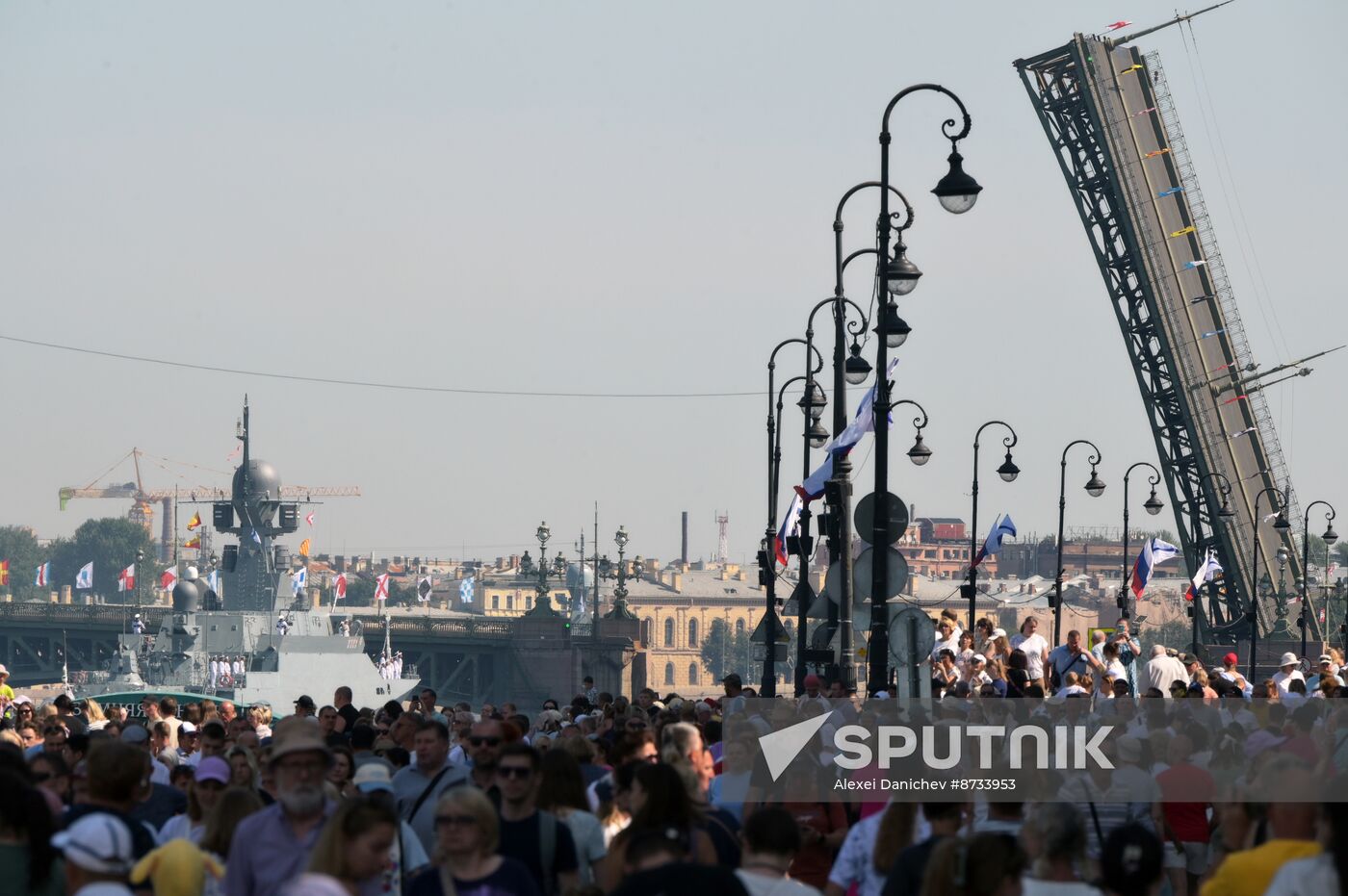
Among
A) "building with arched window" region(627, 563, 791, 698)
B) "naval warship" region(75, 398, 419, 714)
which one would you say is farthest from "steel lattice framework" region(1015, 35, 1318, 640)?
"building with arched window" region(627, 563, 791, 698)

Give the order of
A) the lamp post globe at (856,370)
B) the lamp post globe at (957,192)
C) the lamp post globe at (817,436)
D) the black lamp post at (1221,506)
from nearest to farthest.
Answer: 1. the lamp post globe at (957,192)
2. the lamp post globe at (856,370)
3. the lamp post globe at (817,436)
4. the black lamp post at (1221,506)

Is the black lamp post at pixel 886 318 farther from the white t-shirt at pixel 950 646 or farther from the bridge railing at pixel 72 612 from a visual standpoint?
the bridge railing at pixel 72 612

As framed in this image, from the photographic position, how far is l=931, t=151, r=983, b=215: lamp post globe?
18.6m

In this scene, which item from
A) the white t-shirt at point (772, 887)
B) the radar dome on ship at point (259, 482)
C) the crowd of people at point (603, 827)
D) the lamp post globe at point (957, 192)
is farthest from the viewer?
the radar dome on ship at point (259, 482)

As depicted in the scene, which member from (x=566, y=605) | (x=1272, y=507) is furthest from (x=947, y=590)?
(x=1272, y=507)

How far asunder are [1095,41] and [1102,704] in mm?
23216

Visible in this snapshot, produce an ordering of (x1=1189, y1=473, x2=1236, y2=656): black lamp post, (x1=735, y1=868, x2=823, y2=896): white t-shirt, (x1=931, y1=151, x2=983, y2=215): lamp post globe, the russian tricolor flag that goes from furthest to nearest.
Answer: the russian tricolor flag, (x1=1189, y1=473, x2=1236, y2=656): black lamp post, (x1=931, y1=151, x2=983, y2=215): lamp post globe, (x1=735, y1=868, x2=823, y2=896): white t-shirt

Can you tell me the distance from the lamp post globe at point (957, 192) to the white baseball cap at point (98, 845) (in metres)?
12.6

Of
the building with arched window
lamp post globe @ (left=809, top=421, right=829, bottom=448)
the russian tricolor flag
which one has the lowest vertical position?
the building with arched window

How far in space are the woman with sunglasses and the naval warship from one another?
71794mm

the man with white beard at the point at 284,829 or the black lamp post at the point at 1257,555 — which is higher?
the black lamp post at the point at 1257,555

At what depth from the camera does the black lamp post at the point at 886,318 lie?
61.2 feet

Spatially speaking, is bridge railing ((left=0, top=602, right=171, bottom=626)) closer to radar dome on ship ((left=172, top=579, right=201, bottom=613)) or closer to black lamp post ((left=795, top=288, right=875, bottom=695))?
radar dome on ship ((left=172, top=579, right=201, bottom=613))

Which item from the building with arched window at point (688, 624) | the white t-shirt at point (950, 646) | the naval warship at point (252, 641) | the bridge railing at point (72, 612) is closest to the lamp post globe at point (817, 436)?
the white t-shirt at point (950, 646)
